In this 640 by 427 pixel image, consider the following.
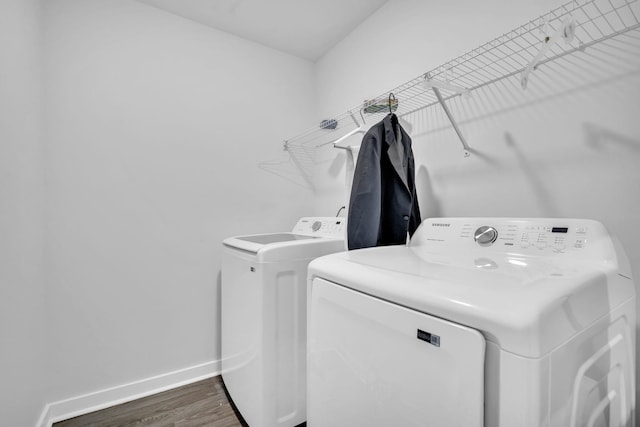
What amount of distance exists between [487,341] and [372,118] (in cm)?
161

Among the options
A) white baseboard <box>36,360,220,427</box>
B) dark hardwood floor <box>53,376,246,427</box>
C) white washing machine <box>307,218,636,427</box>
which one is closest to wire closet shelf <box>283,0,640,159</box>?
white washing machine <box>307,218,636,427</box>

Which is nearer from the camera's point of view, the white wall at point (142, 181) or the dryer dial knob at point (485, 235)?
the dryer dial knob at point (485, 235)

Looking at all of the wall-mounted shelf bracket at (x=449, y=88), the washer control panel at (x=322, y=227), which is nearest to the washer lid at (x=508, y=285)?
the wall-mounted shelf bracket at (x=449, y=88)

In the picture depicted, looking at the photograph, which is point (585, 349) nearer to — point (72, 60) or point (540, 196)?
point (540, 196)

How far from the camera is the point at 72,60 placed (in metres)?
1.63

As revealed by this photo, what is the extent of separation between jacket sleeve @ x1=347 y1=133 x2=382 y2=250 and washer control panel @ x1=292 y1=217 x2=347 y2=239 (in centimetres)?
40

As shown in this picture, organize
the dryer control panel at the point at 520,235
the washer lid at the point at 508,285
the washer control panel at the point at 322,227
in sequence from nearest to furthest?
the washer lid at the point at 508,285 < the dryer control panel at the point at 520,235 < the washer control panel at the point at 322,227

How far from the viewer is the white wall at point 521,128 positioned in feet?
3.17

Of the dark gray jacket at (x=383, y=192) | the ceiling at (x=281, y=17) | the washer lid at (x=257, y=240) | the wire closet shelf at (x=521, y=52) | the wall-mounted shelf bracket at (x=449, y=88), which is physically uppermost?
the ceiling at (x=281, y=17)

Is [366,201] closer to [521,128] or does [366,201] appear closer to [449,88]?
[449,88]

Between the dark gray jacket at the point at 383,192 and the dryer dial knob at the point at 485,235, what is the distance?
34 cm

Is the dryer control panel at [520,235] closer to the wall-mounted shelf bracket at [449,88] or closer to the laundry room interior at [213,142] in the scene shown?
the laundry room interior at [213,142]

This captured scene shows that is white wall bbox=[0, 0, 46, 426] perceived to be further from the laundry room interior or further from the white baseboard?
the white baseboard

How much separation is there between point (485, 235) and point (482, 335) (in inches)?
27.0
